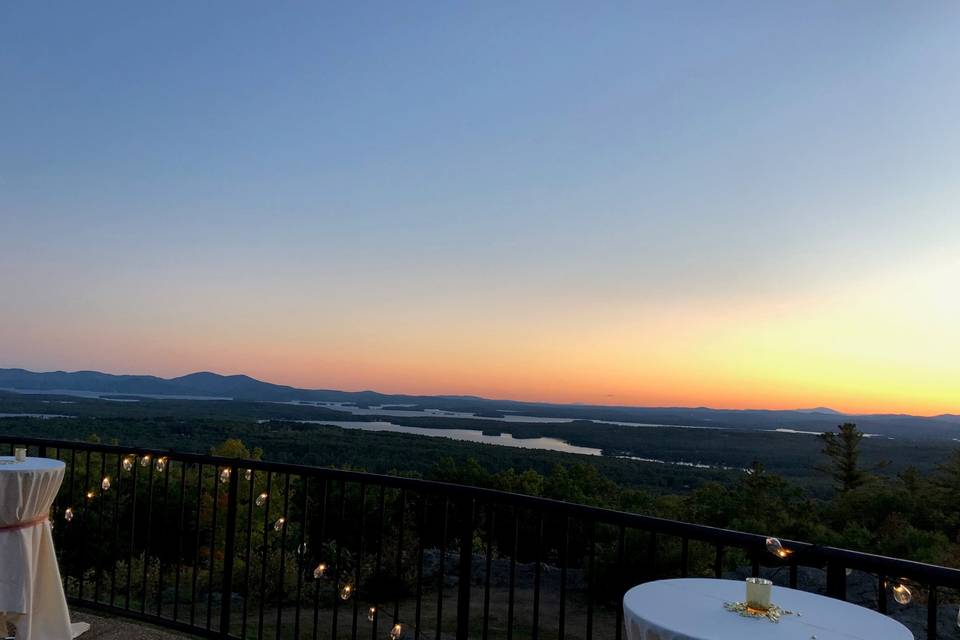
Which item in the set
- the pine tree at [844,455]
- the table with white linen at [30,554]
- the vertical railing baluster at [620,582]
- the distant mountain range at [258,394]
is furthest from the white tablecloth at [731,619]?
the distant mountain range at [258,394]

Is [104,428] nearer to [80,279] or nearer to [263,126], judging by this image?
[80,279]

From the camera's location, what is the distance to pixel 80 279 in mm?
17516

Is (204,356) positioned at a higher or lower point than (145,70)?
lower

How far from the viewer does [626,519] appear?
7.50 feet

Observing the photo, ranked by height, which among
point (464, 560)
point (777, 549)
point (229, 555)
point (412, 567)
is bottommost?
point (412, 567)

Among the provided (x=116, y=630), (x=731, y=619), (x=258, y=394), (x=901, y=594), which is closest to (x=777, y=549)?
(x=901, y=594)

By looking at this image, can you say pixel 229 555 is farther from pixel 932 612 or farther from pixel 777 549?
pixel 932 612

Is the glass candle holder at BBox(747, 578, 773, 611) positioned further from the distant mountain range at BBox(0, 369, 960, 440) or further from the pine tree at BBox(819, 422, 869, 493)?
the distant mountain range at BBox(0, 369, 960, 440)

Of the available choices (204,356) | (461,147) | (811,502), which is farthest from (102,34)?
(811,502)

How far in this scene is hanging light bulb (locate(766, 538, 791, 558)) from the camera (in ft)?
5.95

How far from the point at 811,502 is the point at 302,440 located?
1279 inches

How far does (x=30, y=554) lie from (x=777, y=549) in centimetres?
327

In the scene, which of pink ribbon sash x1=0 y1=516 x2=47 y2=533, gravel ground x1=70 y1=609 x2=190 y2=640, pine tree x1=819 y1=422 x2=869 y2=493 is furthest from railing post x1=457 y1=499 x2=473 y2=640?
pine tree x1=819 y1=422 x2=869 y2=493

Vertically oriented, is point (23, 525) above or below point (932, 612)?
below
